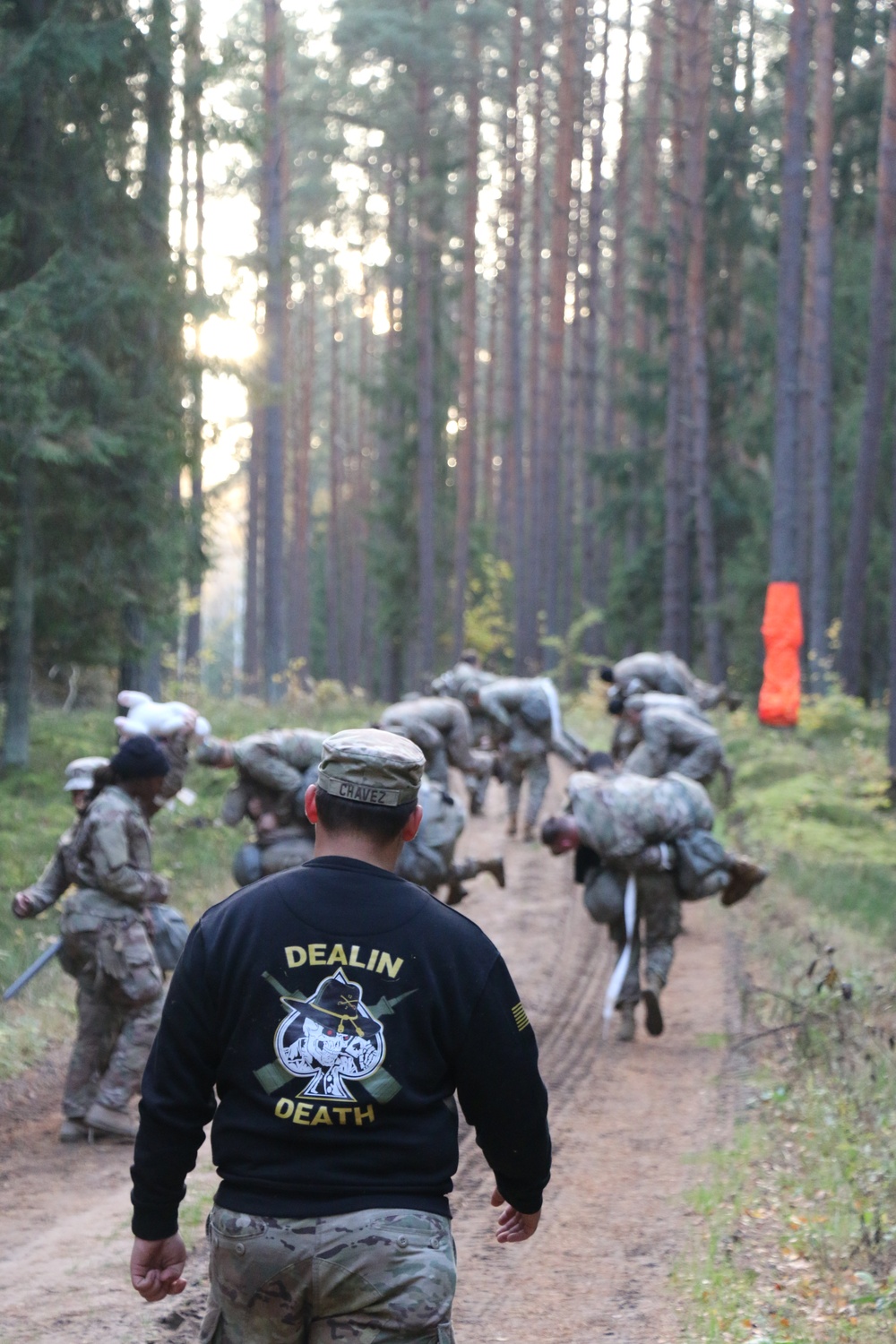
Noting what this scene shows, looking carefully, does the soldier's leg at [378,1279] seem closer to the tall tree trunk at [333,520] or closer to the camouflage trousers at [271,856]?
the camouflage trousers at [271,856]

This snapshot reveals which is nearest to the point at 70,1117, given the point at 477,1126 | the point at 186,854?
the point at 477,1126

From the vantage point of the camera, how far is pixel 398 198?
4081cm

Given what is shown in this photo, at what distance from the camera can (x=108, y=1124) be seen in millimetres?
7738

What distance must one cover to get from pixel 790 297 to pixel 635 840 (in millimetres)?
14324

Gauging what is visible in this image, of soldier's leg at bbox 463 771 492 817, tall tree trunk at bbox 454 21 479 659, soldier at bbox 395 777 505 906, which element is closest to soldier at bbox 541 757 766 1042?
soldier at bbox 395 777 505 906

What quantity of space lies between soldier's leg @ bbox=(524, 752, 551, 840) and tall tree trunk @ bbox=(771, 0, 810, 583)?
22.4 ft

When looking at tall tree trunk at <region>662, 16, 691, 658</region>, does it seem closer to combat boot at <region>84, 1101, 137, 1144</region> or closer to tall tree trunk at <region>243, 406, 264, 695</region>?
tall tree trunk at <region>243, 406, 264, 695</region>

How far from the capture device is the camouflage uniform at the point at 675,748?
41.8ft

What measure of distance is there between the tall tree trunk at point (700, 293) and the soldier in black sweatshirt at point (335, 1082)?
2573cm

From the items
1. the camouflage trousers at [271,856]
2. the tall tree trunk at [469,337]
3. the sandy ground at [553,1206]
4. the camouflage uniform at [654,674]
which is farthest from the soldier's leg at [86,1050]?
the tall tree trunk at [469,337]

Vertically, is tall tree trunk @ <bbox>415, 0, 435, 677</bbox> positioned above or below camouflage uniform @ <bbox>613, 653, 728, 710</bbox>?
above

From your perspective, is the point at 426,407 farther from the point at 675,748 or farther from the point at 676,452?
the point at 675,748

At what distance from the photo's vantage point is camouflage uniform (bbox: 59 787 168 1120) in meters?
7.54

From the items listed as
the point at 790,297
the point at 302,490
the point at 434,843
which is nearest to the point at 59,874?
the point at 434,843
